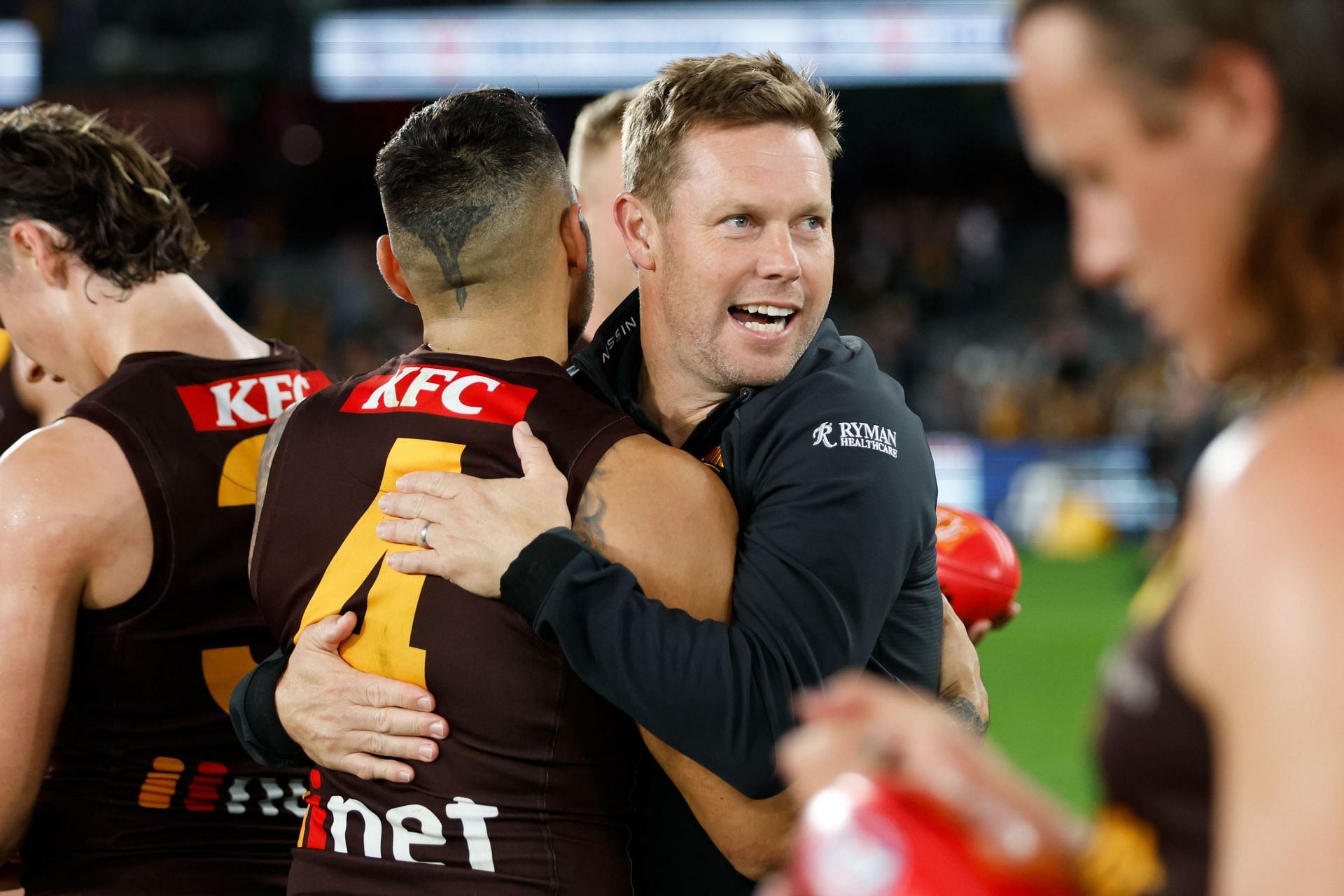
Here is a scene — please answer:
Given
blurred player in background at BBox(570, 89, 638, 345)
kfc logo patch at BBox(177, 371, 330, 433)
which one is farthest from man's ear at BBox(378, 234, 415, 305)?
blurred player in background at BBox(570, 89, 638, 345)

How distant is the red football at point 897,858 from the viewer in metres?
1.08

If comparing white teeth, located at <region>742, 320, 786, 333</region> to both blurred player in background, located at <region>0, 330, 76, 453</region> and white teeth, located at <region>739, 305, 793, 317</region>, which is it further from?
blurred player in background, located at <region>0, 330, 76, 453</region>

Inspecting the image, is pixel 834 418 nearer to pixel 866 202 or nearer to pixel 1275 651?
pixel 1275 651

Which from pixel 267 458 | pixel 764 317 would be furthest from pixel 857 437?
pixel 267 458

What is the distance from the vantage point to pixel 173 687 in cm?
270

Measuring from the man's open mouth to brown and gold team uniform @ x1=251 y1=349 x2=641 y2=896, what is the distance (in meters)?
0.47

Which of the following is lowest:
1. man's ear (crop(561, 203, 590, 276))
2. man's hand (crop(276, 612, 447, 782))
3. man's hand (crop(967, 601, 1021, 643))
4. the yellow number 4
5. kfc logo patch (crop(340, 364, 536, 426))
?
man's hand (crop(967, 601, 1021, 643))

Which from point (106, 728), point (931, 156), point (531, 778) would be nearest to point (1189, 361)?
point (531, 778)

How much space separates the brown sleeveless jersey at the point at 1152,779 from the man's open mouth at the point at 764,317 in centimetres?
145

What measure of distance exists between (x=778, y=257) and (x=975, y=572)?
107 centimetres

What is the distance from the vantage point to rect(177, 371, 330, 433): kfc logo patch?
2.72 metres

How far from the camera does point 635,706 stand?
6.56 feet

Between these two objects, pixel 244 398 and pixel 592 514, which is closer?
pixel 592 514

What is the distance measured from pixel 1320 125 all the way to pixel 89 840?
2574 mm
